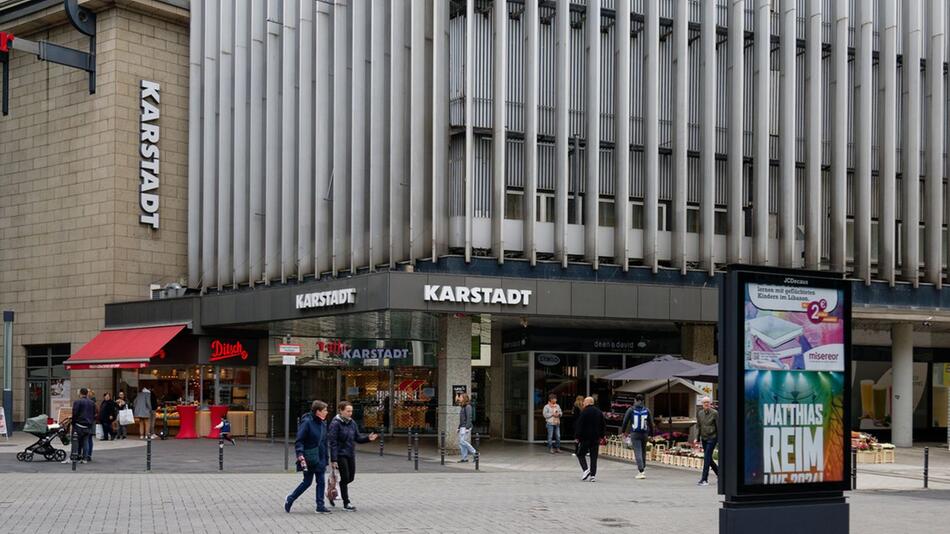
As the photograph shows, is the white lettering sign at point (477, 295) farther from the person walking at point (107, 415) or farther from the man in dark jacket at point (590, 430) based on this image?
the person walking at point (107, 415)

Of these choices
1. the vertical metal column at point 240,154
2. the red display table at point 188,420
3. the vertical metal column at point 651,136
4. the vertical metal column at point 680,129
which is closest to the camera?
the vertical metal column at point 651,136

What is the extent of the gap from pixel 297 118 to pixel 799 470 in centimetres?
2693

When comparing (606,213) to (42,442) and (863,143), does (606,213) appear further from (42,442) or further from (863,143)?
(42,442)

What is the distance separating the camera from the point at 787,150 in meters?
34.8

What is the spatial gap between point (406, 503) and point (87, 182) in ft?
81.9

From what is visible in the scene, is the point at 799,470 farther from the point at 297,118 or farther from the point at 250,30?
the point at 250,30

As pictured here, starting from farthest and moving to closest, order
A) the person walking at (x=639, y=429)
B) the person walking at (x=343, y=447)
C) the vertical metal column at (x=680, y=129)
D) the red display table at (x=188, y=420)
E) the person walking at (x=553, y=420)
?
the red display table at (x=188, y=420) < the vertical metal column at (x=680, y=129) < the person walking at (x=553, y=420) < the person walking at (x=639, y=429) < the person walking at (x=343, y=447)

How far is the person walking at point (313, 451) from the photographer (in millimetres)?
16734

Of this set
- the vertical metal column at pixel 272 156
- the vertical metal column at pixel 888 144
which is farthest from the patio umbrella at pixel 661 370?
the vertical metal column at pixel 272 156

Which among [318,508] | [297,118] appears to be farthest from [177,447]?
[318,508]

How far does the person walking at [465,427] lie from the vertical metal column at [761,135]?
998cm

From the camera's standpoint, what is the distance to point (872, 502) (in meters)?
19.4

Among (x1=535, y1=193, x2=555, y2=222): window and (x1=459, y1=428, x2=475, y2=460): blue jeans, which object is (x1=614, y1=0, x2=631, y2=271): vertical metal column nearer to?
(x1=535, y1=193, x2=555, y2=222): window

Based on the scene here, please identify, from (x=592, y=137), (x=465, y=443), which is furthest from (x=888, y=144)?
(x=465, y=443)
